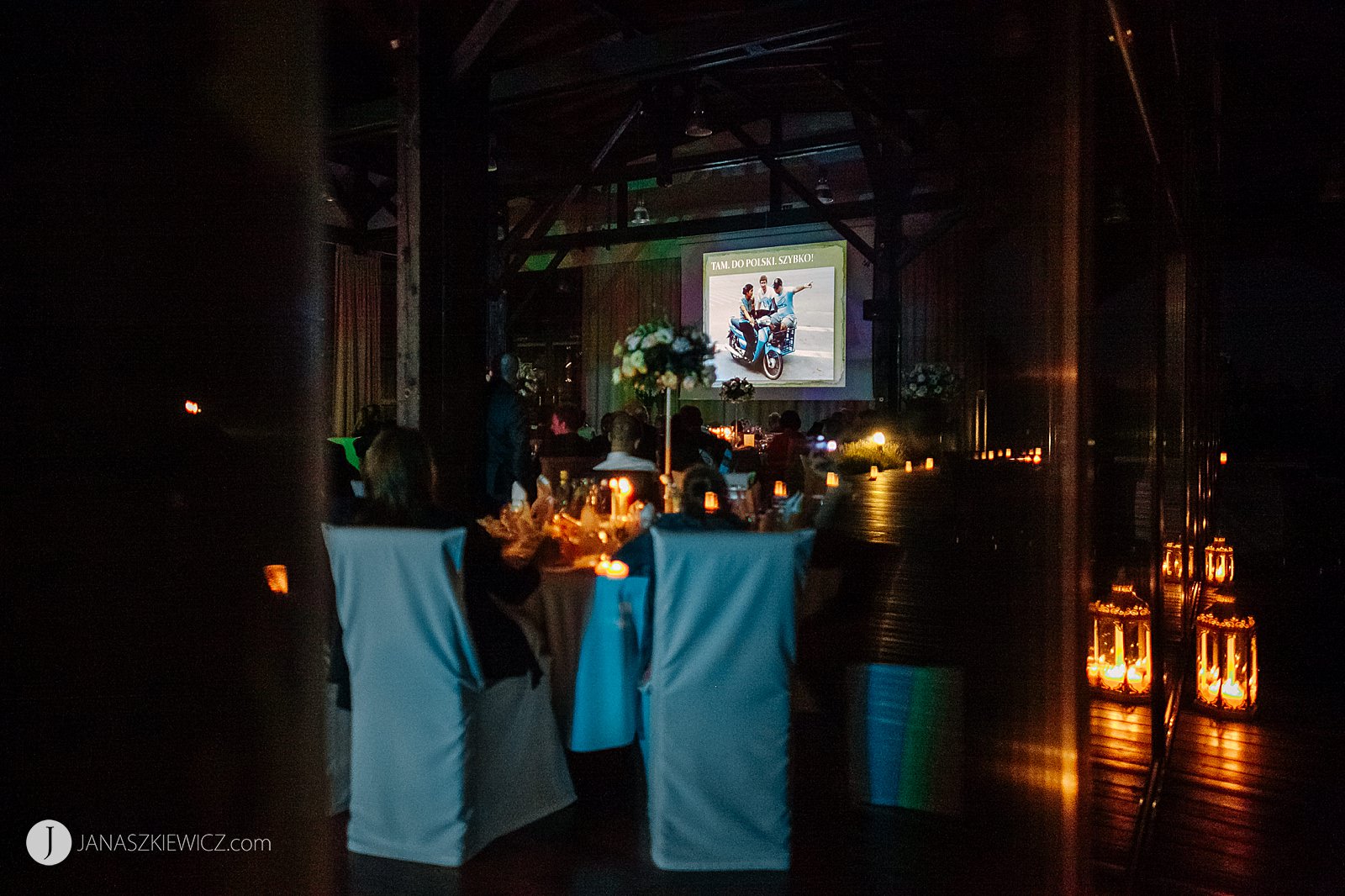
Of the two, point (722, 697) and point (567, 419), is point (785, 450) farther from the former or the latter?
point (722, 697)

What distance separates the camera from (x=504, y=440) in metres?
3.83

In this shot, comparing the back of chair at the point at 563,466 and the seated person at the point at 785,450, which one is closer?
the back of chair at the point at 563,466

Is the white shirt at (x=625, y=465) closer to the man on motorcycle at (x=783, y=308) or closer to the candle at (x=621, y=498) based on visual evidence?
the candle at (x=621, y=498)

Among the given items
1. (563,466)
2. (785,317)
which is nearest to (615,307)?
(785,317)

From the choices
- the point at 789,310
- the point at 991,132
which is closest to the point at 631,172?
the point at 991,132

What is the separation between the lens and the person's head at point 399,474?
2.01 metres

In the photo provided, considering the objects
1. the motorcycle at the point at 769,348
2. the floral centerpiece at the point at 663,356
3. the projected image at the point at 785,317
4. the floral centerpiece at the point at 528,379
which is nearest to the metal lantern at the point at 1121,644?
the floral centerpiece at the point at 663,356

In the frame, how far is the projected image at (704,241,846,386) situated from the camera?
11562 millimetres

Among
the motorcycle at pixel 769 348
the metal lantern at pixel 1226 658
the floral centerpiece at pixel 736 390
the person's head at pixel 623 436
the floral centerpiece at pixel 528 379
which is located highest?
the motorcycle at pixel 769 348

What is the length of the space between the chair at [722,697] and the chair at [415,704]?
43 cm

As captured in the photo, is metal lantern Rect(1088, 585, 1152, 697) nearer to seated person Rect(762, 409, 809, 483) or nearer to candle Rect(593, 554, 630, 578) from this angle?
candle Rect(593, 554, 630, 578)

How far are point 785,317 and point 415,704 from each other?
10239 millimetres
